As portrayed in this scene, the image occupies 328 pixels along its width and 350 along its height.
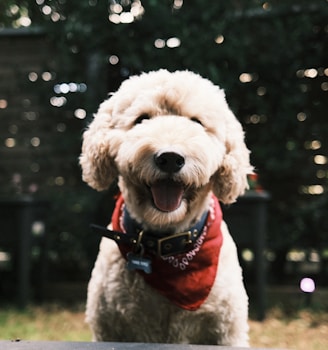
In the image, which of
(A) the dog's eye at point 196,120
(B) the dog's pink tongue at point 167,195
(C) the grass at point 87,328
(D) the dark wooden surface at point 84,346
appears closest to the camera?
(D) the dark wooden surface at point 84,346

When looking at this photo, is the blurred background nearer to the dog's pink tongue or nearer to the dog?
the dog

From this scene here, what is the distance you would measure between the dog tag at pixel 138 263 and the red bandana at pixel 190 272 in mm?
39

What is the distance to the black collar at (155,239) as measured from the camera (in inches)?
75.9

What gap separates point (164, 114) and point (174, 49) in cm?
221

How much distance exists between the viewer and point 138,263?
191cm

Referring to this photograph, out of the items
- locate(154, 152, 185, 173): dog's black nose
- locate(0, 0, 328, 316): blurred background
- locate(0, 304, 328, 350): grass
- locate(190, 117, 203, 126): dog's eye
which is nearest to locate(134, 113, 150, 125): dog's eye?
locate(190, 117, 203, 126): dog's eye

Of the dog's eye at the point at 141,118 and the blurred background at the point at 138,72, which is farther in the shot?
the blurred background at the point at 138,72

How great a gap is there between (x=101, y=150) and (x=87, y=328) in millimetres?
1910

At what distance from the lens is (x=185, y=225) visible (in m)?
1.96

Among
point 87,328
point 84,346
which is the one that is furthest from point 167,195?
point 87,328

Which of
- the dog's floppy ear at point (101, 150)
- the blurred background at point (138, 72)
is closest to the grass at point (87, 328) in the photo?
the blurred background at point (138, 72)

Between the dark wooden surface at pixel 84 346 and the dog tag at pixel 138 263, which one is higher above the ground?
the dog tag at pixel 138 263

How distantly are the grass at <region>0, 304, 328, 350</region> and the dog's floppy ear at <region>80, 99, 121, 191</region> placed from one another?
1.56 metres

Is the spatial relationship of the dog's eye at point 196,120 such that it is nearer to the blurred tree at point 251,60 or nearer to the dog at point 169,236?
the dog at point 169,236
